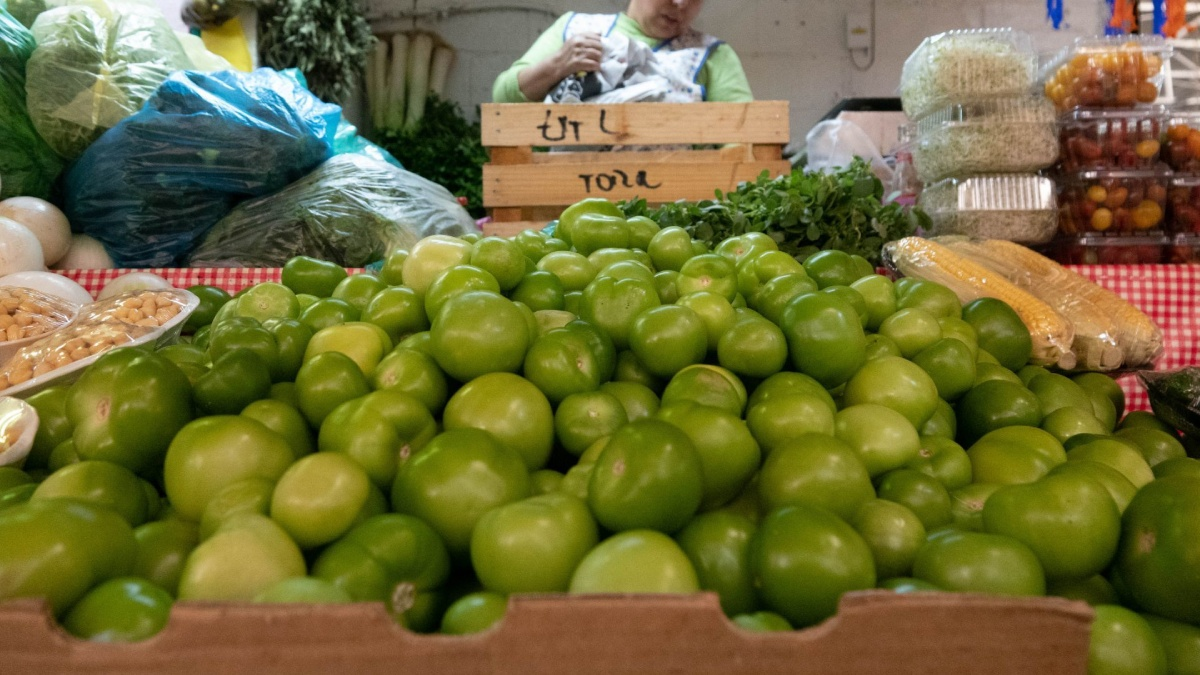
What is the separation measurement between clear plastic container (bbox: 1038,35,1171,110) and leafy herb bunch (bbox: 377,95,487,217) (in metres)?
4.05

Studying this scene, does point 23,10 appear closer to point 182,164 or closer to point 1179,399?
point 182,164

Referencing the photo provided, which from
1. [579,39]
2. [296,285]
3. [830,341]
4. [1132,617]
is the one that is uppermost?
[579,39]

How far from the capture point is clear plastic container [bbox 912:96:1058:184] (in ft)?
8.23

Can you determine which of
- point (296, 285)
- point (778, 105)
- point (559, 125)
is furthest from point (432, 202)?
point (296, 285)

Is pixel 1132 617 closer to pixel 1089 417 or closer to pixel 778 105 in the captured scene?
pixel 1089 417

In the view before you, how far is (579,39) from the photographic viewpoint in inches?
138

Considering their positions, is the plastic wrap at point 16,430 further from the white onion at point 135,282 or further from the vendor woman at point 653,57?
the vendor woman at point 653,57

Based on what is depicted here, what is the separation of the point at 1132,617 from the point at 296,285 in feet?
5.16

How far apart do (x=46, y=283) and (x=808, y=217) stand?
8.06 feet

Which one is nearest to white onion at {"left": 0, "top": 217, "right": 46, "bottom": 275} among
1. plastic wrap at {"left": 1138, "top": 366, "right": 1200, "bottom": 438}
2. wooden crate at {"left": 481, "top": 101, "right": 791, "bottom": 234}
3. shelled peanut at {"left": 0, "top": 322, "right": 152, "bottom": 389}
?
shelled peanut at {"left": 0, "top": 322, "right": 152, "bottom": 389}

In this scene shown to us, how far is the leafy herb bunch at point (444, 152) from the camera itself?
231 inches

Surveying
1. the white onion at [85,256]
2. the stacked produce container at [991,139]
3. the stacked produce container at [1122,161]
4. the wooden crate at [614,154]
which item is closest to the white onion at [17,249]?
the white onion at [85,256]

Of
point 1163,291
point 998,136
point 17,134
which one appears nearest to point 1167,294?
point 1163,291

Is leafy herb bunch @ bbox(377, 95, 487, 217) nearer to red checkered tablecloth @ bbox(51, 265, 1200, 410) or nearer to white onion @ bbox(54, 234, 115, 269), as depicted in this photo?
white onion @ bbox(54, 234, 115, 269)
